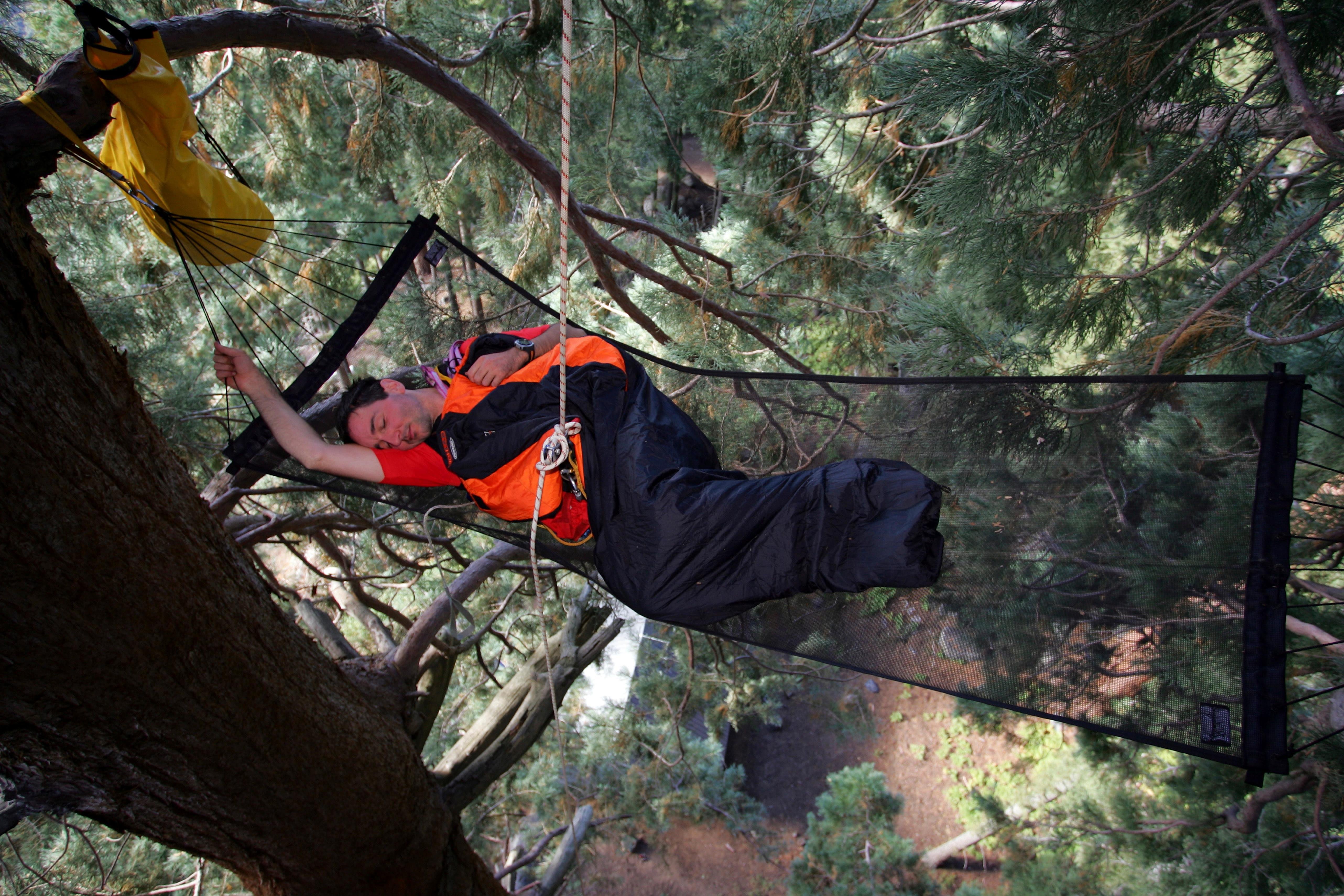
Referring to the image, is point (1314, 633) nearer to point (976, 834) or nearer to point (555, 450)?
point (555, 450)

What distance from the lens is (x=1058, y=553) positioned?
1438 mm

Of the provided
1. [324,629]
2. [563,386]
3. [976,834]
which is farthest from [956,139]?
[976,834]

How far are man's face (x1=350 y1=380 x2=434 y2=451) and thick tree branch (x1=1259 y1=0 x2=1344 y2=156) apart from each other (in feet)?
6.57

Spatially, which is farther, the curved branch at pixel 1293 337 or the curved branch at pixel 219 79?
the curved branch at pixel 219 79

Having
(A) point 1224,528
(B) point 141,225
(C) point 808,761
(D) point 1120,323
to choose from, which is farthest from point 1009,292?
(C) point 808,761

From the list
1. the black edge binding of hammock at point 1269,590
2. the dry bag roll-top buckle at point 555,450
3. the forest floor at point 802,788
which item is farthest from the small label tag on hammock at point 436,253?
the forest floor at point 802,788

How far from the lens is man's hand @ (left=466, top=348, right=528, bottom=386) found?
158 cm

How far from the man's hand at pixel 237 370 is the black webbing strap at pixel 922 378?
1.66 ft

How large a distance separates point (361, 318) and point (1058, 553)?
158 centimetres

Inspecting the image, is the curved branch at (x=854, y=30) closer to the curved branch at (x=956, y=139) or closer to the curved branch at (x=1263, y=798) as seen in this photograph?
the curved branch at (x=956, y=139)

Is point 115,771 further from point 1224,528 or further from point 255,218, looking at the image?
point 1224,528

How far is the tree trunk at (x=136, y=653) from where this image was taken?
87cm

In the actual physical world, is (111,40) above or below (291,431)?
above

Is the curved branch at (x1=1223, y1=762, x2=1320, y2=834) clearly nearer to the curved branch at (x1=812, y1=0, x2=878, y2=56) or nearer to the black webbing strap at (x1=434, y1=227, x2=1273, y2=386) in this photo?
the black webbing strap at (x1=434, y1=227, x2=1273, y2=386)
